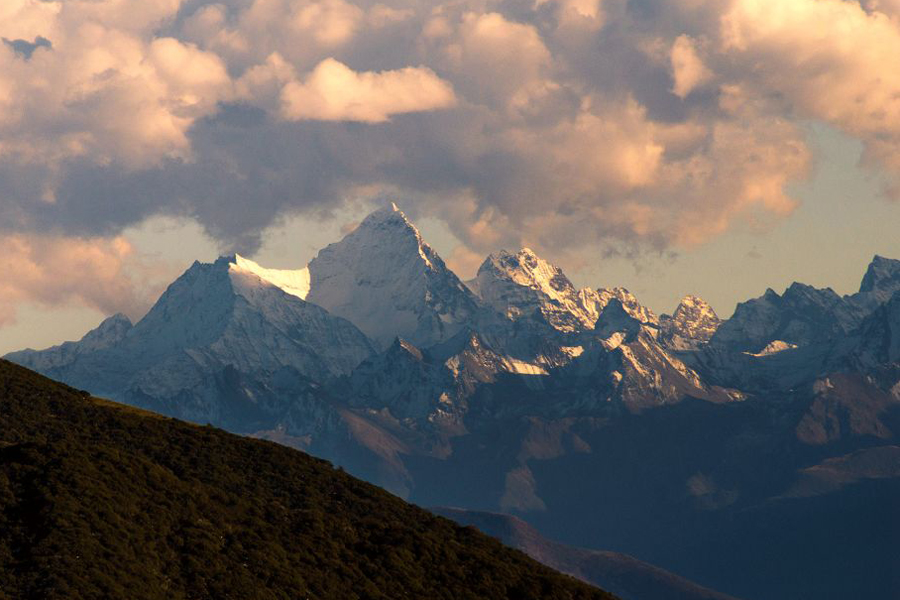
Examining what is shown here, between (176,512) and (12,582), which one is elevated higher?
(176,512)

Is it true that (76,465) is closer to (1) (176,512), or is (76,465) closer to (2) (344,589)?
(1) (176,512)

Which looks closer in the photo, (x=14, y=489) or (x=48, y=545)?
(x=48, y=545)

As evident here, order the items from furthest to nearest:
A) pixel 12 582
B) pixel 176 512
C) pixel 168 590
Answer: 1. pixel 176 512
2. pixel 168 590
3. pixel 12 582

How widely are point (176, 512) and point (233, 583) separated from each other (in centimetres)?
1881

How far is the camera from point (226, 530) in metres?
198

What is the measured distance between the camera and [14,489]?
184 m

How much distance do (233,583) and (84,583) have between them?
76.1 ft

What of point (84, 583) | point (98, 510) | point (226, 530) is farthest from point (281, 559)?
point (84, 583)

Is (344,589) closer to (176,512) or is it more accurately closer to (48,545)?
(176,512)

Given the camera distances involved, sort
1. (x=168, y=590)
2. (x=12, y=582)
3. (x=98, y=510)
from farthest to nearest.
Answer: (x=98, y=510) → (x=168, y=590) → (x=12, y=582)

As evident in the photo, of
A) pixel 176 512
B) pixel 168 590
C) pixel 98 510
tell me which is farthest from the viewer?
pixel 176 512

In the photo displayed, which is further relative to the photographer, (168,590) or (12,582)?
(168,590)

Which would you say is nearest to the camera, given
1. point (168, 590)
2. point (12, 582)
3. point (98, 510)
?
point (12, 582)

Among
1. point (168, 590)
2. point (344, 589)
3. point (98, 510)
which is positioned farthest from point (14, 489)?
point (344, 589)
